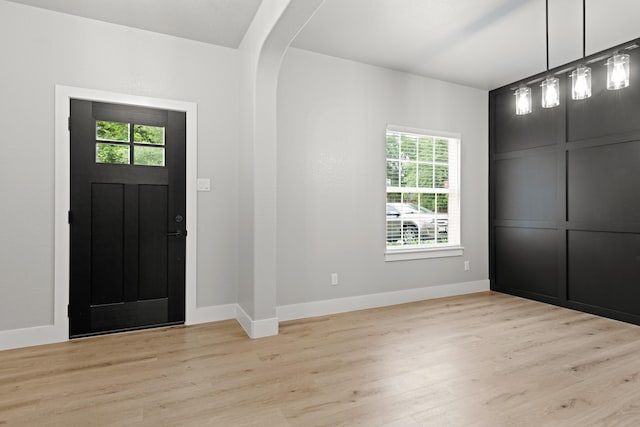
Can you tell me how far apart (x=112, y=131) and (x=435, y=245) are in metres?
3.81

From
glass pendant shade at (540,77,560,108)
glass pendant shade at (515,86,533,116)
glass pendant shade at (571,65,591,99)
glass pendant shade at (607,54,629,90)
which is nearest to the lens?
glass pendant shade at (607,54,629,90)

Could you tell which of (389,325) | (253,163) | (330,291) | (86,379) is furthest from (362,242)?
(86,379)

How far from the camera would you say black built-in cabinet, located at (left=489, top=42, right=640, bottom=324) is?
11.0ft

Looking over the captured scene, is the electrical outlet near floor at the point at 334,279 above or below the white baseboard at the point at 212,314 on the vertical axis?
above

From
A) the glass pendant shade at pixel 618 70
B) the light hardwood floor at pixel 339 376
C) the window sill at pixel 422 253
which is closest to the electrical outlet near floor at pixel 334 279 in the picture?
the light hardwood floor at pixel 339 376

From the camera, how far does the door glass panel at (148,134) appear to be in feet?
10.3

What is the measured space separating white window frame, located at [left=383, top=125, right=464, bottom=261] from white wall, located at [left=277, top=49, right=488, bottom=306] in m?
0.07

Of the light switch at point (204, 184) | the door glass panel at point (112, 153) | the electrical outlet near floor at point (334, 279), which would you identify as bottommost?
the electrical outlet near floor at point (334, 279)

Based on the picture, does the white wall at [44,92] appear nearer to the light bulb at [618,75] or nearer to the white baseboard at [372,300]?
the white baseboard at [372,300]

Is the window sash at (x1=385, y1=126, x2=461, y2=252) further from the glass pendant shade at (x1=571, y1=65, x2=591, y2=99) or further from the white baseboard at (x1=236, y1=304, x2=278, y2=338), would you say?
the glass pendant shade at (x1=571, y1=65, x2=591, y2=99)

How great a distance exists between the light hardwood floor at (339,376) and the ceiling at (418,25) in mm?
2768

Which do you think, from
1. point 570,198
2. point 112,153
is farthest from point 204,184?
point 570,198

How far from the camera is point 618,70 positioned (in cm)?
234

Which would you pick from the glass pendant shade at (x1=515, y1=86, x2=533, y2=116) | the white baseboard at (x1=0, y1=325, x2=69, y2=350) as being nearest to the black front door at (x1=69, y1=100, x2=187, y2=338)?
the white baseboard at (x1=0, y1=325, x2=69, y2=350)
